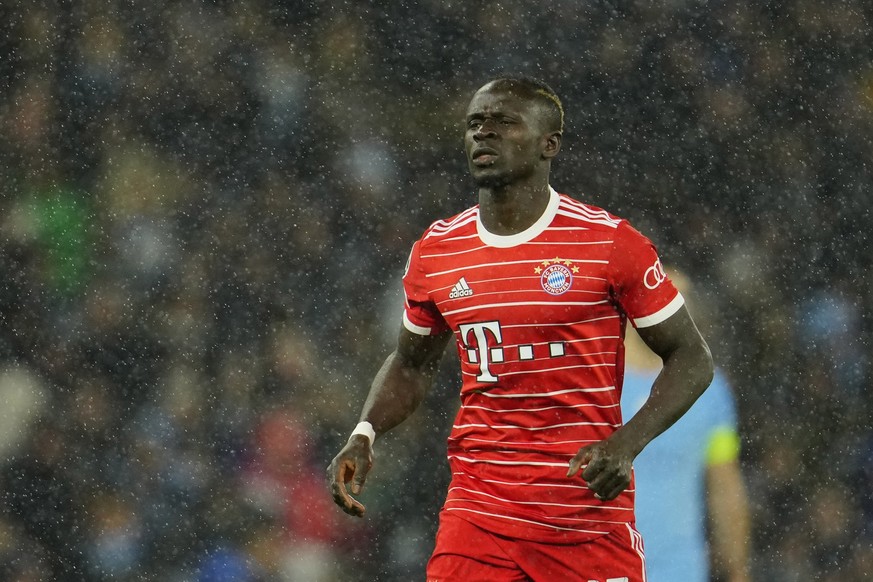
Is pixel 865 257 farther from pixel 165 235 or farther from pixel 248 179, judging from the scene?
pixel 165 235

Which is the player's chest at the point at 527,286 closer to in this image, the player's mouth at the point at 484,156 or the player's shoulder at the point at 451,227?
the player's shoulder at the point at 451,227

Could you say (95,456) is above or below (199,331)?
below

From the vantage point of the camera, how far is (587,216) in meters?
2.65

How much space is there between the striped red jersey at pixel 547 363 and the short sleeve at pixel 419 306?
6.4 inches

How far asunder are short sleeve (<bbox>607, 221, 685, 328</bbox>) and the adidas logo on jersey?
32 centimetres

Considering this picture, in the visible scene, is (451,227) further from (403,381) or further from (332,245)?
(332,245)

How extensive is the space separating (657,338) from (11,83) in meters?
3.40

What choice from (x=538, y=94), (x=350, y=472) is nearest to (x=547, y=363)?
(x=350, y=472)

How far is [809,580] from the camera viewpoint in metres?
4.55

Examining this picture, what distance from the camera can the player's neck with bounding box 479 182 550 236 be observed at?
2.67 metres

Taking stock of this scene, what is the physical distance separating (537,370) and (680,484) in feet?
7.29

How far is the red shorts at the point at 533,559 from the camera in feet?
8.11

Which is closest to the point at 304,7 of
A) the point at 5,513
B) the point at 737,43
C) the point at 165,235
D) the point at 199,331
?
the point at 165,235

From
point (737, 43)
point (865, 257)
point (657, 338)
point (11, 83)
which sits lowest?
point (657, 338)
